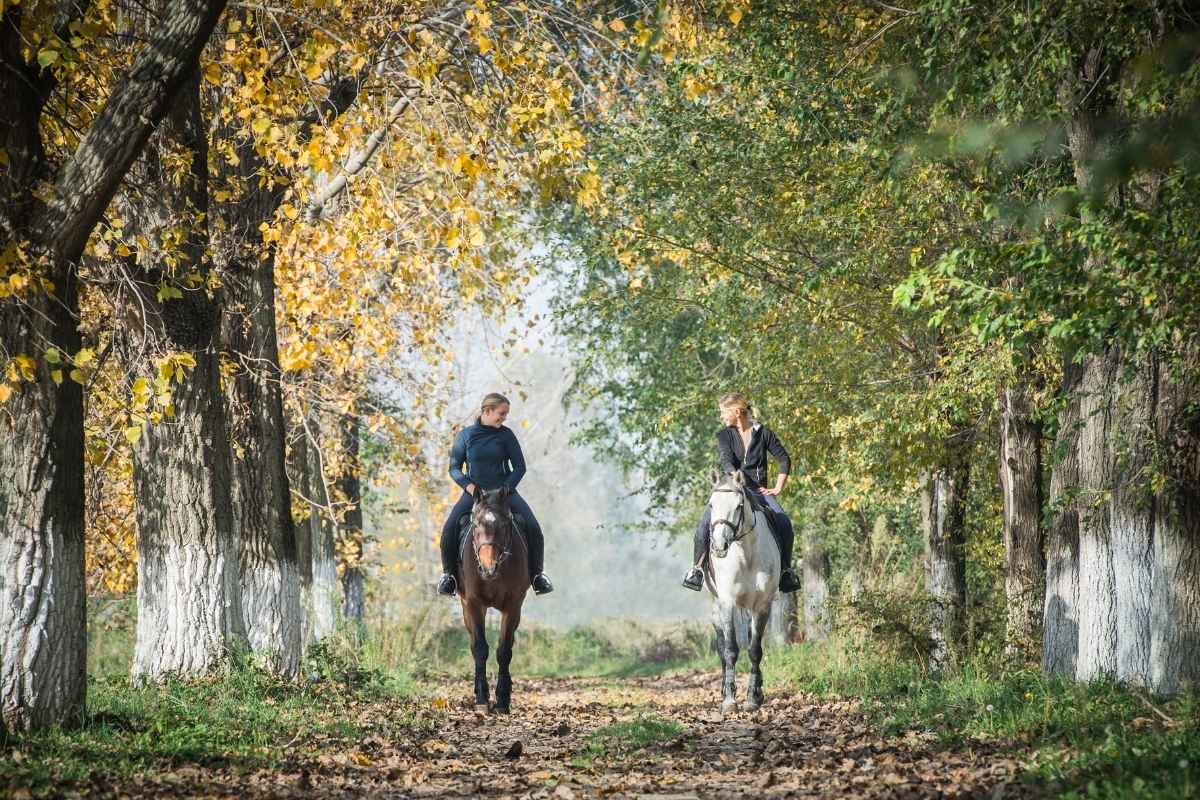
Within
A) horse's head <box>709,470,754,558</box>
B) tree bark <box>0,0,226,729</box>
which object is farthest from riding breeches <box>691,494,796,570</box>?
tree bark <box>0,0,226,729</box>

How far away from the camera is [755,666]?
43.7 feet

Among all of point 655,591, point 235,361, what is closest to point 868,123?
point 235,361

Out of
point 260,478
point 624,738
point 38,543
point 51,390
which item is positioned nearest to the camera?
point 38,543

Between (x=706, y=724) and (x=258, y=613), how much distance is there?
5.42 m

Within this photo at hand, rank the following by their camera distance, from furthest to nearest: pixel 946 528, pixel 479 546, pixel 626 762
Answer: pixel 946 528, pixel 479 546, pixel 626 762

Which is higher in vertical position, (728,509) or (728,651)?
(728,509)

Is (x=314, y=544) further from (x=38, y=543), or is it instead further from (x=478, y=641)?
(x=38, y=543)

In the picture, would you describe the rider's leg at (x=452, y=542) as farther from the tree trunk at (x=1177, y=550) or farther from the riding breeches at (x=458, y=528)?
the tree trunk at (x=1177, y=550)

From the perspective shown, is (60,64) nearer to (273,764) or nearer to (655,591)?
(273,764)

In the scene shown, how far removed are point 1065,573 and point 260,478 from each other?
8.90m

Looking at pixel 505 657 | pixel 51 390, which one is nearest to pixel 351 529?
pixel 505 657

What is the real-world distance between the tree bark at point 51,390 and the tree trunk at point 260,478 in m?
4.91

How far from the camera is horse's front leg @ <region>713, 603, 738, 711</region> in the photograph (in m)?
13.0

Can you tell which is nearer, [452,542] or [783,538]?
[452,542]
